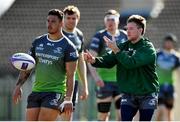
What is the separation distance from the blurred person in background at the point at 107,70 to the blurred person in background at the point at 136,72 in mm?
Answer: 2575

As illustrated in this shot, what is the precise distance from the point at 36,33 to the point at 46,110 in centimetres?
1103

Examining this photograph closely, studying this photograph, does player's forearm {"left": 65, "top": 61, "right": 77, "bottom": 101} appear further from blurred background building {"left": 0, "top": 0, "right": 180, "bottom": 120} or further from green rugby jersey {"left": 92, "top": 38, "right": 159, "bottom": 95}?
blurred background building {"left": 0, "top": 0, "right": 180, "bottom": 120}

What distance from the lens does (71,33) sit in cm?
1206

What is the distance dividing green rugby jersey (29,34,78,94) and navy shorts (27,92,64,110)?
0.07 m

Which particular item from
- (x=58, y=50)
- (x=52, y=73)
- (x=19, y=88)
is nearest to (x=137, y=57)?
(x=58, y=50)

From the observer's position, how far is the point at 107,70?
44.0 feet

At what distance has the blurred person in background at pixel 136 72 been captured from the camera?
10.1 meters

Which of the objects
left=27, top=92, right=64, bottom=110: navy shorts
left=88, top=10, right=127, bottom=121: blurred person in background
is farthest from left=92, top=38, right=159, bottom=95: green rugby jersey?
left=88, top=10, right=127, bottom=121: blurred person in background

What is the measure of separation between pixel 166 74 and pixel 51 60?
6.10m

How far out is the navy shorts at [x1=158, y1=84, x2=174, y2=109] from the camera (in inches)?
632

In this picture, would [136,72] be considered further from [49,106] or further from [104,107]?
[104,107]

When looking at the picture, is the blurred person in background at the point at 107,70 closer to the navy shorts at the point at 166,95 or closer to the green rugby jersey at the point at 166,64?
the green rugby jersey at the point at 166,64

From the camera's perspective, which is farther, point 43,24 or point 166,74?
point 43,24

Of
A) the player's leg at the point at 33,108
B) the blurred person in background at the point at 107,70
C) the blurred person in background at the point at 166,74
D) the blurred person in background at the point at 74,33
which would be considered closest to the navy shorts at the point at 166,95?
the blurred person in background at the point at 166,74
